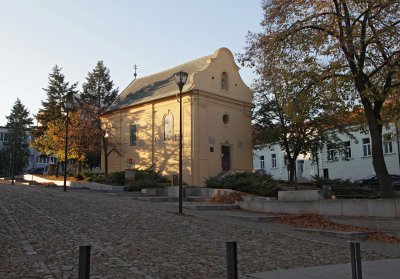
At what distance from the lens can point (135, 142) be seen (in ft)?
113

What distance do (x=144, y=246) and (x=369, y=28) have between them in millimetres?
13748

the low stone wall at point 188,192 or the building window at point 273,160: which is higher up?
the building window at point 273,160

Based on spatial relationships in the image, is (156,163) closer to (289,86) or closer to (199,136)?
(199,136)

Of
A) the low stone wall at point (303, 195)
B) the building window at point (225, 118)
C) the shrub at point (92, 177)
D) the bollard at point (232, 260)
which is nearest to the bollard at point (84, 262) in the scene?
the bollard at point (232, 260)

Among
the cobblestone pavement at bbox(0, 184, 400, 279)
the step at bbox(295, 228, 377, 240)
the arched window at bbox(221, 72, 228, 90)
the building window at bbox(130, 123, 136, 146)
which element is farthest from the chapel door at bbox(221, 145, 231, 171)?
the step at bbox(295, 228, 377, 240)

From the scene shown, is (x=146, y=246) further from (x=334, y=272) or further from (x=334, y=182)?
(x=334, y=182)

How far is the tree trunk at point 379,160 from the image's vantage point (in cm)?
1449

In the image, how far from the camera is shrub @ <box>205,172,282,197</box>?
2073 centimetres

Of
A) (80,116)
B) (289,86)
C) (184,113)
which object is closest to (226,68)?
(184,113)

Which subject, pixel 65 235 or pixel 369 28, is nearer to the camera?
pixel 65 235

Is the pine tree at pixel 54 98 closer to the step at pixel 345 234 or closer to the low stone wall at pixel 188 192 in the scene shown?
the low stone wall at pixel 188 192

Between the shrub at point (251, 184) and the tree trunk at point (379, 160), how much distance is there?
6.93m

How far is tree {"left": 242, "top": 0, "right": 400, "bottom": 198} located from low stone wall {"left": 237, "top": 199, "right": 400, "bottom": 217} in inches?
93.6

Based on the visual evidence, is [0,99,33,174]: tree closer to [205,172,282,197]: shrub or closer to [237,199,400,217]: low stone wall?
[205,172,282,197]: shrub
